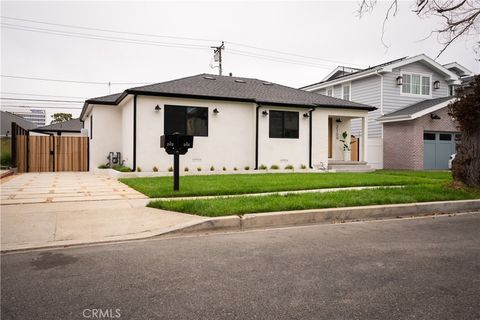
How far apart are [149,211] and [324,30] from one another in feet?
44.8

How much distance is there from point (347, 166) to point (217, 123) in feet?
24.5

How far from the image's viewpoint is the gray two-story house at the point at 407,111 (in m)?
21.3

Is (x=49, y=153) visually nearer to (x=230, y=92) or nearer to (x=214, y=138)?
(x=214, y=138)

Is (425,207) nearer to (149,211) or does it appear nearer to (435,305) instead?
(435,305)

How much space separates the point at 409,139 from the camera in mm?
21375

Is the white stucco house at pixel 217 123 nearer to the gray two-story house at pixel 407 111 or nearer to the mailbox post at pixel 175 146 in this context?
the gray two-story house at pixel 407 111

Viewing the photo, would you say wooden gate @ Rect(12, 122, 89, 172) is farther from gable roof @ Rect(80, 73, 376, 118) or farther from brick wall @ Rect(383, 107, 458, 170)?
brick wall @ Rect(383, 107, 458, 170)

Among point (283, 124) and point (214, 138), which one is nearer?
point (214, 138)

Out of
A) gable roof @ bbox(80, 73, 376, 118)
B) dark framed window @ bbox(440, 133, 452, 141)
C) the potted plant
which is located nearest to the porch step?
the potted plant

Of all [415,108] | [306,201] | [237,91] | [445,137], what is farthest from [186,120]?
[445,137]

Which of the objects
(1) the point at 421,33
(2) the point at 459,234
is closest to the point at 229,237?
(2) the point at 459,234

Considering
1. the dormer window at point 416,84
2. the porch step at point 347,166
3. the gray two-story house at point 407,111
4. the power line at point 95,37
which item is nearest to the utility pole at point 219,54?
the power line at point 95,37

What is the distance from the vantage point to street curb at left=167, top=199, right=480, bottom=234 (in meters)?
6.10

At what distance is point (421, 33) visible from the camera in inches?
396
